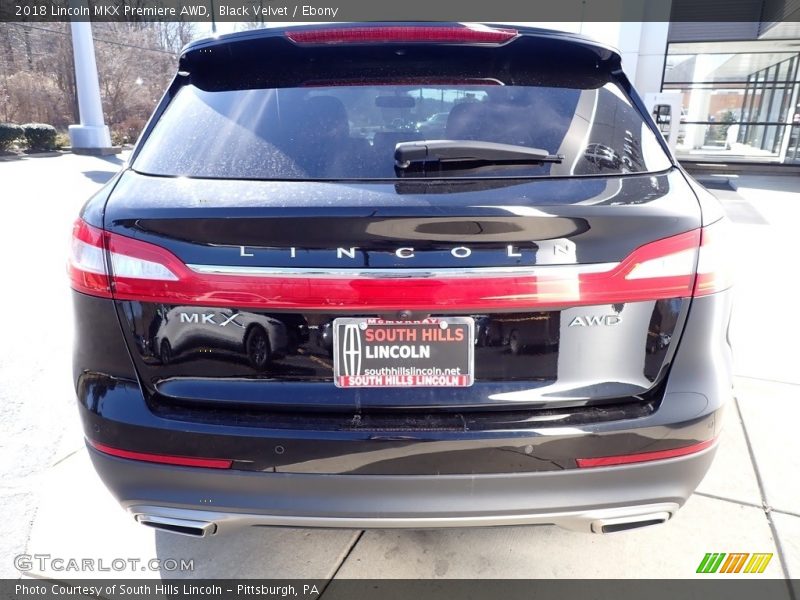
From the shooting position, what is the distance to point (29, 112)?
Result: 3091cm

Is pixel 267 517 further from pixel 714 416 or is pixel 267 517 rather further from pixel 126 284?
pixel 714 416

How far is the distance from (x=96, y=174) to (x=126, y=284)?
15.6 m

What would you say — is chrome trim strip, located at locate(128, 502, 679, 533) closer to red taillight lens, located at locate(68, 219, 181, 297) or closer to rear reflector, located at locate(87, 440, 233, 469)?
rear reflector, located at locate(87, 440, 233, 469)

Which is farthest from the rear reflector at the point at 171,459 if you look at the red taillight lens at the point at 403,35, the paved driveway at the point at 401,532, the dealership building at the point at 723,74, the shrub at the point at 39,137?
the shrub at the point at 39,137

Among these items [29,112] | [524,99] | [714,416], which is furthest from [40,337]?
[29,112]

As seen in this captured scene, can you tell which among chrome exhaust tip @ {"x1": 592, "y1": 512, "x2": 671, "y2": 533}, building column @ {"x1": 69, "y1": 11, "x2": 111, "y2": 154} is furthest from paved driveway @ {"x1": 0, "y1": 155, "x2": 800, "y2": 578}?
building column @ {"x1": 69, "y1": 11, "x2": 111, "y2": 154}

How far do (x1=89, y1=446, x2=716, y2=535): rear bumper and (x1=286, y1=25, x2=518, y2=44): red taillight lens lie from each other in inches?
55.6

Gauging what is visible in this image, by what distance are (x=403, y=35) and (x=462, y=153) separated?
1.84 ft

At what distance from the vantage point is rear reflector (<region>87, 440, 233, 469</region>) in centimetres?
168

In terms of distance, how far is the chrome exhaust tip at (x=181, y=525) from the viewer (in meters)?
1.75

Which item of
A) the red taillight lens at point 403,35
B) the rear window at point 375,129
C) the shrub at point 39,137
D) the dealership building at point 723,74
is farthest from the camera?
the shrub at point 39,137

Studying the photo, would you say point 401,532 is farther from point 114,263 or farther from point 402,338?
point 114,263

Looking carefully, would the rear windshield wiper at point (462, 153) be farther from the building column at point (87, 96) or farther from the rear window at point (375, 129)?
the building column at point (87, 96)

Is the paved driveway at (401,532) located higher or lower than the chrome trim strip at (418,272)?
lower
